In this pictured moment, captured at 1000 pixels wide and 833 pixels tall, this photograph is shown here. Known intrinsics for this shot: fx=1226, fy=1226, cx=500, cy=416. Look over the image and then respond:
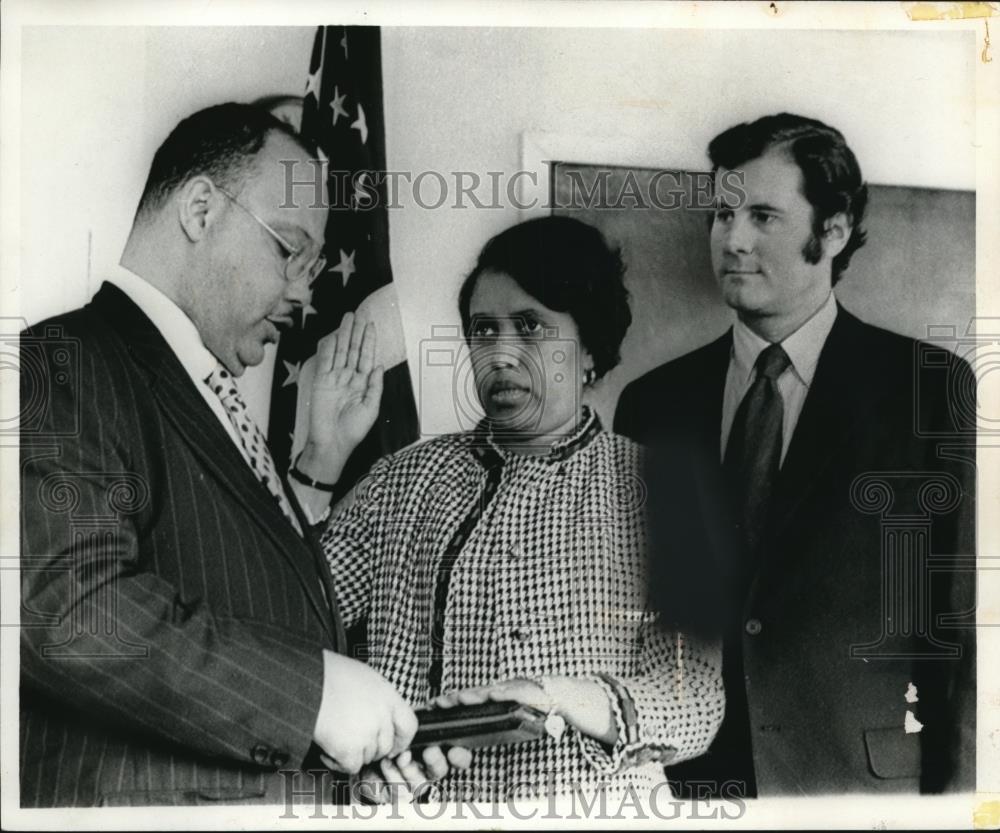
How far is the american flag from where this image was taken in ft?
11.3

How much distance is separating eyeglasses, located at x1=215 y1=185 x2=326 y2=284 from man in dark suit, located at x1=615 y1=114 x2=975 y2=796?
950 mm

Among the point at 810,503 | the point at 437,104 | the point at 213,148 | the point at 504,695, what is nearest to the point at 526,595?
the point at 504,695

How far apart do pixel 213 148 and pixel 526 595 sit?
152 centimetres

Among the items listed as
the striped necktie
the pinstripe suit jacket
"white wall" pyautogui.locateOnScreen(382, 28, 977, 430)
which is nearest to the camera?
the pinstripe suit jacket

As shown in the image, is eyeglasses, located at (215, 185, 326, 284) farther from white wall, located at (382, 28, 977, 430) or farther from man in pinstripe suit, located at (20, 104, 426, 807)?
white wall, located at (382, 28, 977, 430)

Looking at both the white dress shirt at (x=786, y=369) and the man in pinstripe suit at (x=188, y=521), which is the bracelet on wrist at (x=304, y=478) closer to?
the man in pinstripe suit at (x=188, y=521)

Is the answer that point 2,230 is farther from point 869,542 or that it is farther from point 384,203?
point 869,542

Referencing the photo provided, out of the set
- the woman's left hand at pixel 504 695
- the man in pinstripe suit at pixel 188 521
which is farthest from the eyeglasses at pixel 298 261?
the woman's left hand at pixel 504 695

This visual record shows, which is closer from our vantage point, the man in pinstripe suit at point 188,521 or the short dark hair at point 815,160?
the man in pinstripe suit at point 188,521

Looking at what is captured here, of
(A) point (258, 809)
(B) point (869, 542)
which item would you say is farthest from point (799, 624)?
(A) point (258, 809)

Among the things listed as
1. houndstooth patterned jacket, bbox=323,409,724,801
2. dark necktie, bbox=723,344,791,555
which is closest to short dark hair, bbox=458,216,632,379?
houndstooth patterned jacket, bbox=323,409,724,801

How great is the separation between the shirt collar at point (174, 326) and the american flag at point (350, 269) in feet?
0.69

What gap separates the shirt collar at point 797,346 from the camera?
3482 mm

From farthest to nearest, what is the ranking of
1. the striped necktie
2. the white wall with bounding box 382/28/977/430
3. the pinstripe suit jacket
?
the white wall with bounding box 382/28/977/430
the striped necktie
the pinstripe suit jacket
